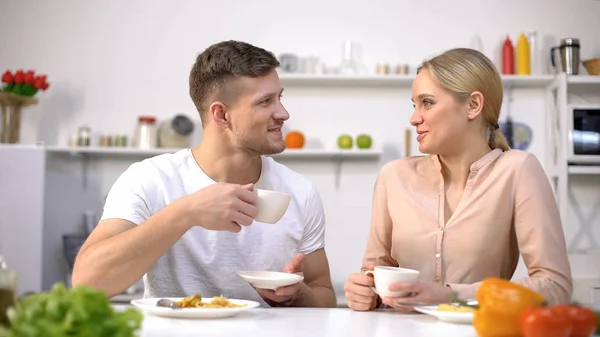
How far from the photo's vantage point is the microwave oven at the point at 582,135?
402 cm

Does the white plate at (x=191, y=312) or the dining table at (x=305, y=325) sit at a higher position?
the white plate at (x=191, y=312)

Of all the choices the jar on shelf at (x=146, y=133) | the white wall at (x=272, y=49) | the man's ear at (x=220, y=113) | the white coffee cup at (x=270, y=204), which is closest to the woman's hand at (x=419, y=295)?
the white coffee cup at (x=270, y=204)

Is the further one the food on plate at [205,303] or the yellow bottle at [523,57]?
the yellow bottle at [523,57]

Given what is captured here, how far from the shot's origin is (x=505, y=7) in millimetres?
4438

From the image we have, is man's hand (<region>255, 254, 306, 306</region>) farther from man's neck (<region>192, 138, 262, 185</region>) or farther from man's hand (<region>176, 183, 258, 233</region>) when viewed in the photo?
man's neck (<region>192, 138, 262, 185</region>)

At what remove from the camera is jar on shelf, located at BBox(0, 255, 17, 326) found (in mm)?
970

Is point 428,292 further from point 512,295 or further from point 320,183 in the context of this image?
point 320,183

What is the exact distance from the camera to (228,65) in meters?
2.15

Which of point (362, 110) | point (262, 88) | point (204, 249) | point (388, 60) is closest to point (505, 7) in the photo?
point (388, 60)

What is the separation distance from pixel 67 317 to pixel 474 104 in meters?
1.44

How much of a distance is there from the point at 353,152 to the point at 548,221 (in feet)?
7.79

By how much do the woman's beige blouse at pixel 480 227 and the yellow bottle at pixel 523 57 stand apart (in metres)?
2.40

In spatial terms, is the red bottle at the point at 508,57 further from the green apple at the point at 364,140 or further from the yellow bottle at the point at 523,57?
the green apple at the point at 364,140

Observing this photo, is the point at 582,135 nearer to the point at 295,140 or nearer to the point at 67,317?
the point at 295,140
